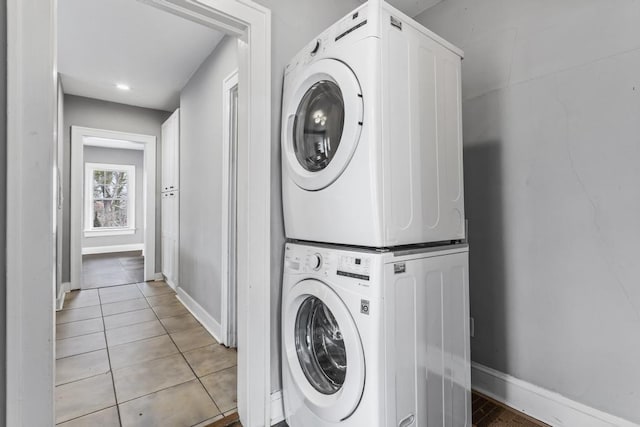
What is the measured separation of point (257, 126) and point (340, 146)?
553 mm

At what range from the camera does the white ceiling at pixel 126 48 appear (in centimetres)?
228

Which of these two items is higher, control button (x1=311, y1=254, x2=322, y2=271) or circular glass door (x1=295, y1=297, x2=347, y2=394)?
control button (x1=311, y1=254, x2=322, y2=271)

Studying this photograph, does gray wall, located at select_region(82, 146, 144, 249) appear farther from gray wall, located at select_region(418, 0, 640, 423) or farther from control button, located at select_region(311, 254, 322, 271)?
gray wall, located at select_region(418, 0, 640, 423)

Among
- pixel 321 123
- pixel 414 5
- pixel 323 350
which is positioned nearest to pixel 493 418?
pixel 323 350

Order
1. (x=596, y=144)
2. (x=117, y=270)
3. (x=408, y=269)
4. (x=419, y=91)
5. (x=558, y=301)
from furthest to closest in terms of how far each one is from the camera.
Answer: (x=117, y=270), (x=558, y=301), (x=596, y=144), (x=419, y=91), (x=408, y=269)

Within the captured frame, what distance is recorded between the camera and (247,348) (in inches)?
58.7

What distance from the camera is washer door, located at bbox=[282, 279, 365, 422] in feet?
3.66

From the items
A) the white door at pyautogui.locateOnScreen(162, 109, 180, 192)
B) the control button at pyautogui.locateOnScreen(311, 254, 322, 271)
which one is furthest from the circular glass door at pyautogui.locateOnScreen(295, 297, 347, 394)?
the white door at pyautogui.locateOnScreen(162, 109, 180, 192)

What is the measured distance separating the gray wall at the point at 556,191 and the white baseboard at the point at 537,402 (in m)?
0.04

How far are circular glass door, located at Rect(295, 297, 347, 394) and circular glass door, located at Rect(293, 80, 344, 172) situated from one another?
2.15ft

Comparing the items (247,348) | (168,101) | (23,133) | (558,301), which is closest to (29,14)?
(23,133)

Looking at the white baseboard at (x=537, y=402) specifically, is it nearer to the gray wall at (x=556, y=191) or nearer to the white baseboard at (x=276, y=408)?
the gray wall at (x=556, y=191)

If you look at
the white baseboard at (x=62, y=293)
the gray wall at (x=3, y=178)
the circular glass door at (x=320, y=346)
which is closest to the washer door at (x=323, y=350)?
the circular glass door at (x=320, y=346)

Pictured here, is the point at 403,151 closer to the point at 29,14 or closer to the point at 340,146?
the point at 340,146
